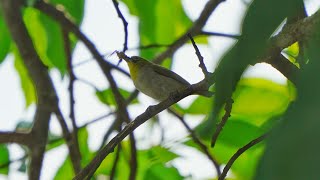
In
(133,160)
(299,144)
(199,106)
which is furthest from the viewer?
(199,106)

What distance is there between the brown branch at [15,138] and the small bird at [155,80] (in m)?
0.51

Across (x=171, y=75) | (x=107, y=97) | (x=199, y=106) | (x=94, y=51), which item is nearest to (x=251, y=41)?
(x=171, y=75)

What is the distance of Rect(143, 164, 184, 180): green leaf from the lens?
6.48 ft

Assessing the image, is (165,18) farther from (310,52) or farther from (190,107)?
(310,52)

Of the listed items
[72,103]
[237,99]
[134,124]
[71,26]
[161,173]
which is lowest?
[134,124]

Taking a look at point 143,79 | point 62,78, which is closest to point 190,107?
point 143,79

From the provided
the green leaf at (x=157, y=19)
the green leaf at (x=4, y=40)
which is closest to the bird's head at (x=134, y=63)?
the green leaf at (x=157, y=19)

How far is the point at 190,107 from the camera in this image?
2.43m

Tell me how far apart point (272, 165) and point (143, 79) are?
1931 mm

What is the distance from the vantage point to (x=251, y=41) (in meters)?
0.30

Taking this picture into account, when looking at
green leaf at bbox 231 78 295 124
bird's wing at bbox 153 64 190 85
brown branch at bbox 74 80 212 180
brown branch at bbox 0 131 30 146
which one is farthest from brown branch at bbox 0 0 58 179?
brown branch at bbox 74 80 212 180

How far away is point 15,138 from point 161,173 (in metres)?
0.73

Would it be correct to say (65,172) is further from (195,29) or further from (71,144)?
(195,29)

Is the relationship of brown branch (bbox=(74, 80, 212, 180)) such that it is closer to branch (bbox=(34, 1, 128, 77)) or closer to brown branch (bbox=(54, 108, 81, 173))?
brown branch (bbox=(54, 108, 81, 173))
